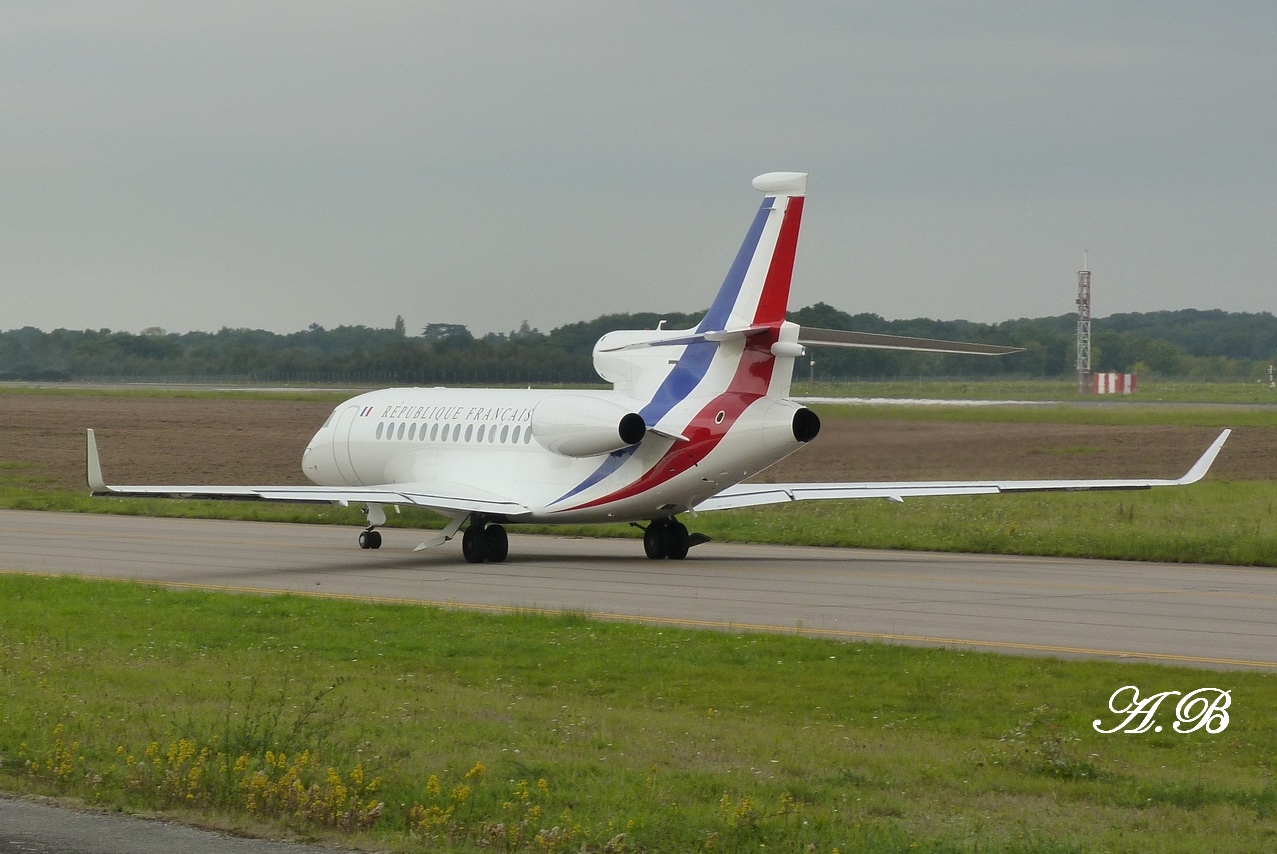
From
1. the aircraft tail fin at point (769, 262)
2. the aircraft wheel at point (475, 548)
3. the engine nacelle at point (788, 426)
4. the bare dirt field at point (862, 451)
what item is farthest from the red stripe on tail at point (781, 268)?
the bare dirt field at point (862, 451)

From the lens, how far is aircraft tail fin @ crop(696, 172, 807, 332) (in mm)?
28250

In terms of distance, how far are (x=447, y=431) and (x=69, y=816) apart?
73.4 feet

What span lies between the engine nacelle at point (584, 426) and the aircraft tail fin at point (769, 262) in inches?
89.1

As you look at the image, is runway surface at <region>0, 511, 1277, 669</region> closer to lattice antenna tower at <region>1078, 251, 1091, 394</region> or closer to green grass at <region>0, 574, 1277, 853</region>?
green grass at <region>0, 574, 1277, 853</region>

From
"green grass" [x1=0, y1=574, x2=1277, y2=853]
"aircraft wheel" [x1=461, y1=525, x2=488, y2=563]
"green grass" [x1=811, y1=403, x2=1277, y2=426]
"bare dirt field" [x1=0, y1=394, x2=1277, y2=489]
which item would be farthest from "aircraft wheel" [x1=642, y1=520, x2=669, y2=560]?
"green grass" [x1=811, y1=403, x2=1277, y2=426]

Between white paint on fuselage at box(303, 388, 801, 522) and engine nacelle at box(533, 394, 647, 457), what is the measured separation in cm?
Answer: 45

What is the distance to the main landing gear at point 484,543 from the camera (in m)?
30.3

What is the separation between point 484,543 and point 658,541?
3217 millimetres

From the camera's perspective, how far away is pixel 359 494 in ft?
97.7

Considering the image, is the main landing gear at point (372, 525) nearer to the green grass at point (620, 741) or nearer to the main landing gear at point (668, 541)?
the main landing gear at point (668, 541)

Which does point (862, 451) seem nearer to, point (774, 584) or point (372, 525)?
point (372, 525)

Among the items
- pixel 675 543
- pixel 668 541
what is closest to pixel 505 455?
pixel 668 541

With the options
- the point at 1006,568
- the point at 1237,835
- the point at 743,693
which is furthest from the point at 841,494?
the point at 1237,835

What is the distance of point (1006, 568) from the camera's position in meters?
28.5
